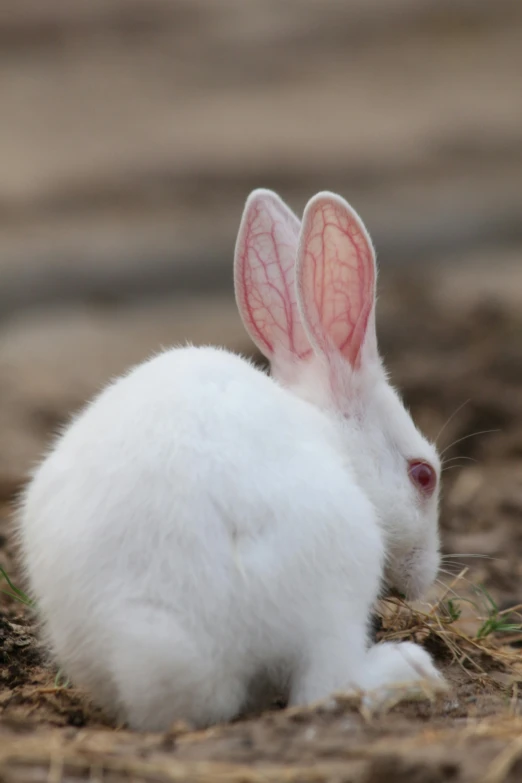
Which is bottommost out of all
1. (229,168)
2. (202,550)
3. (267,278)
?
(202,550)

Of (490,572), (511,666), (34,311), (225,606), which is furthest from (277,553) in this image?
(34,311)

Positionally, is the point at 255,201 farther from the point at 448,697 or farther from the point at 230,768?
the point at 230,768

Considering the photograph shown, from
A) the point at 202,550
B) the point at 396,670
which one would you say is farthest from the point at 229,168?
the point at 202,550

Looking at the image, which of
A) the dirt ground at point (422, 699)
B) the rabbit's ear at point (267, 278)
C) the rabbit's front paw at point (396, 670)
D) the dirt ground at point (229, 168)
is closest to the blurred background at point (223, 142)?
the dirt ground at point (229, 168)

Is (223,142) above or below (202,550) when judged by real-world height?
above

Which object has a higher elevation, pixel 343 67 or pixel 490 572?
pixel 343 67

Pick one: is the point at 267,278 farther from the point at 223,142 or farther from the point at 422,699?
the point at 223,142

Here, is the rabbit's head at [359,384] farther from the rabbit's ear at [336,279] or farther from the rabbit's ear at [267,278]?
Result: the rabbit's ear at [267,278]
